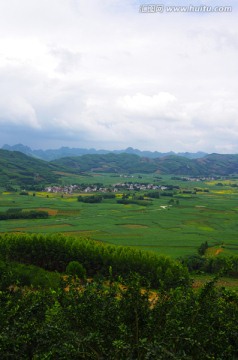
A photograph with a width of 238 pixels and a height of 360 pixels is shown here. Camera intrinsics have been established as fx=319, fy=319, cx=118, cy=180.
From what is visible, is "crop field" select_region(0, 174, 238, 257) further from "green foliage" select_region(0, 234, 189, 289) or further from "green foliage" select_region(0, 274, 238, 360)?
"green foliage" select_region(0, 274, 238, 360)

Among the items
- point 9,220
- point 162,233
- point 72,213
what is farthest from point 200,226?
point 9,220

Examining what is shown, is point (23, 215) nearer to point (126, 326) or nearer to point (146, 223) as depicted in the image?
point (146, 223)

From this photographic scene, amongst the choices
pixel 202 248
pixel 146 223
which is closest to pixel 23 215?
pixel 146 223

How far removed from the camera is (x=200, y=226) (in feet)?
324

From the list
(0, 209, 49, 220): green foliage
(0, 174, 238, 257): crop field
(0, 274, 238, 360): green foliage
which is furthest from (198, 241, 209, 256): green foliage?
(0, 209, 49, 220): green foliage

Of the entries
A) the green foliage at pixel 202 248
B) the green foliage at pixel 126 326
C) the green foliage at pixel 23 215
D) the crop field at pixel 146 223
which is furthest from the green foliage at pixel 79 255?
the green foliage at pixel 23 215

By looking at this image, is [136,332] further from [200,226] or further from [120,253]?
[200,226]

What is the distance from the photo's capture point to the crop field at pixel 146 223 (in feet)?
253

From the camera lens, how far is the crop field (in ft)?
253

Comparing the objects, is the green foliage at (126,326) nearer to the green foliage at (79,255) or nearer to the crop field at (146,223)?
the green foliage at (79,255)

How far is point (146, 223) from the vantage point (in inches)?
3984

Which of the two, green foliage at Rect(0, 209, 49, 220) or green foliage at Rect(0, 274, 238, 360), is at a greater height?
green foliage at Rect(0, 274, 238, 360)

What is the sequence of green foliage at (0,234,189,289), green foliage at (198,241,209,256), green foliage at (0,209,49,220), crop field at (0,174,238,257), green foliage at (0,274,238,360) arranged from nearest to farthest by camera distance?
green foliage at (0,274,238,360) < green foliage at (0,234,189,289) < green foliage at (198,241,209,256) < crop field at (0,174,238,257) < green foliage at (0,209,49,220)

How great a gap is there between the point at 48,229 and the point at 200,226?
4588cm
